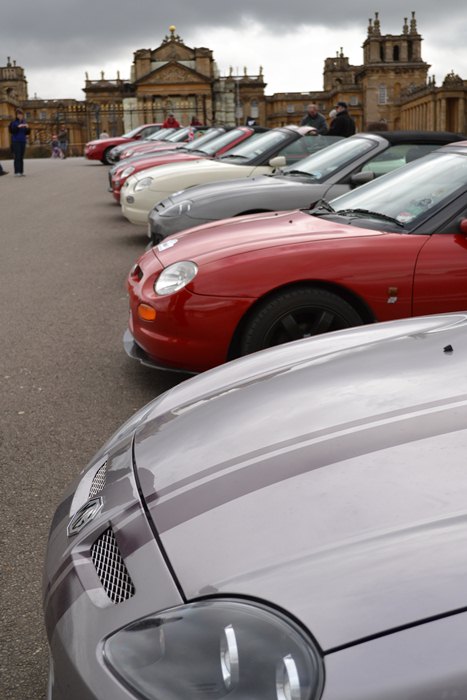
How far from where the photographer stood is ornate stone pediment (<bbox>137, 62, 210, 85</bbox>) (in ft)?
343

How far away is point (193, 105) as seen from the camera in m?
104

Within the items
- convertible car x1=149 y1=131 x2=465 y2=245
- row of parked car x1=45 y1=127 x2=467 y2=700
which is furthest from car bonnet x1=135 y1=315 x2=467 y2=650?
convertible car x1=149 y1=131 x2=465 y2=245

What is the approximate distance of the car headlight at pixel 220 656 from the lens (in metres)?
1.35

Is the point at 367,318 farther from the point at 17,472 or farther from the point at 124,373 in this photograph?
the point at 17,472

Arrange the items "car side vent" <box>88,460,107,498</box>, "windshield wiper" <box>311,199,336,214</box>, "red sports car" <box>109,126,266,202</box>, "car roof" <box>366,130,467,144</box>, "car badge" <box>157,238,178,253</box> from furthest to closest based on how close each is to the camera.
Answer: "red sports car" <box>109,126,266,202</box>, "car roof" <box>366,130,467,144</box>, "windshield wiper" <box>311,199,336,214</box>, "car badge" <box>157,238,178,253</box>, "car side vent" <box>88,460,107,498</box>

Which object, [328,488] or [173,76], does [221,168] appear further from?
[173,76]

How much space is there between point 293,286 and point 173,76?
10540 cm

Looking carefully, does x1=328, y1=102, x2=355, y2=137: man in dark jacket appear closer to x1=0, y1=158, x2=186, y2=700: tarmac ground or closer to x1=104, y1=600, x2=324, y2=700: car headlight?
x1=0, y1=158, x2=186, y2=700: tarmac ground

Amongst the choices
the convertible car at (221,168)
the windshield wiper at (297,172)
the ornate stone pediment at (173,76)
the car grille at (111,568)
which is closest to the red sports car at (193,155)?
the convertible car at (221,168)

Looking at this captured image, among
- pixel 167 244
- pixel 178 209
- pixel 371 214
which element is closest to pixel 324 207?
pixel 371 214

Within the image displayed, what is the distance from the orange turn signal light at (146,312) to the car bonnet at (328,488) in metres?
2.42

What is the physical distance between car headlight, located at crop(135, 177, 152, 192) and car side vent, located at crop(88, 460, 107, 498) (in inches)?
383

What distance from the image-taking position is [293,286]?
4918 millimetres

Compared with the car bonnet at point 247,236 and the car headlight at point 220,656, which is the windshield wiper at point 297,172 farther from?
the car headlight at point 220,656
